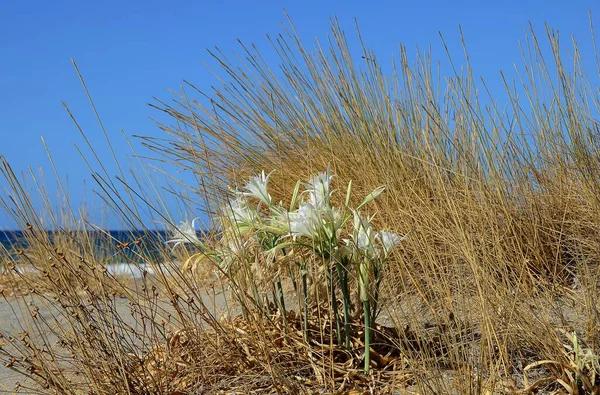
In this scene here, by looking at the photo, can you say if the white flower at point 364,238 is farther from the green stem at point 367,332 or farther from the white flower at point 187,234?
the white flower at point 187,234

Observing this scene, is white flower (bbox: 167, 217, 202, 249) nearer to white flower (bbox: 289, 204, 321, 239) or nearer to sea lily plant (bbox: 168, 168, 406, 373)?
sea lily plant (bbox: 168, 168, 406, 373)

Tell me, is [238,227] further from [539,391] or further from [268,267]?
[539,391]

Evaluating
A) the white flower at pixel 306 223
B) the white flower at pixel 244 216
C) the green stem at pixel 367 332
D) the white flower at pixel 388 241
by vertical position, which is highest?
the white flower at pixel 244 216

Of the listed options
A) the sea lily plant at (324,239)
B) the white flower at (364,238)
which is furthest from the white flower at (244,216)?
the white flower at (364,238)

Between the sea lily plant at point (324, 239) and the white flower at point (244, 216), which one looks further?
the white flower at point (244, 216)

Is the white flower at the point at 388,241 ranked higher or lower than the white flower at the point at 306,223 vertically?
lower

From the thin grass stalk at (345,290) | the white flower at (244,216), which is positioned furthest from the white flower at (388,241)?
the white flower at (244,216)

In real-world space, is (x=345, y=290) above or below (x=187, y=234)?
below

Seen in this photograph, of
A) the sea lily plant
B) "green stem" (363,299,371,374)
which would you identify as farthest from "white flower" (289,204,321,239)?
"green stem" (363,299,371,374)

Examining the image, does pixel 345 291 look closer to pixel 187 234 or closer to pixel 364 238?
pixel 364 238

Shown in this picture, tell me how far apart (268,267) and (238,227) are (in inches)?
5.4

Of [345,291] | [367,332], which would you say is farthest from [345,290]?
[367,332]

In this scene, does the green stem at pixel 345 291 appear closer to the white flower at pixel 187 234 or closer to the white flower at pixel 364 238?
the white flower at pixel 364 238

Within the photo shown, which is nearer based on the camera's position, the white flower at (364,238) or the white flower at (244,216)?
the white flower at (364,238)
